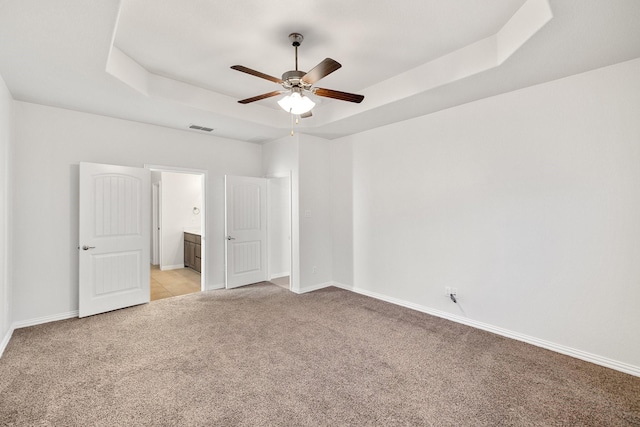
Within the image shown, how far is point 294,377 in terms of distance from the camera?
2412 millimetres

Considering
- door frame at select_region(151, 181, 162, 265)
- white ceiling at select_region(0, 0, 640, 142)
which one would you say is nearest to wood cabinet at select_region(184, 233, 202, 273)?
door frame at select_region(151, 181, 162, 265)

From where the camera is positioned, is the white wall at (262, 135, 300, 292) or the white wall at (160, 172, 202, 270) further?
the white wall at (160, 172, 202, 270)

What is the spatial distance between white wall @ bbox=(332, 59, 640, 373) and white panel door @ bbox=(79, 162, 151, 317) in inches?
135

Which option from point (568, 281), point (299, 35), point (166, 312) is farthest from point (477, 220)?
point (166, 312)

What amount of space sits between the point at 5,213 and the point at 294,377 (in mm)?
3221

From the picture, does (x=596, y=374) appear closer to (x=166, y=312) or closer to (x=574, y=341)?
(x=574, y=341)

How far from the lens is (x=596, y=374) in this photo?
246cm

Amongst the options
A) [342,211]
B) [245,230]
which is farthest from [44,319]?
[342,211]

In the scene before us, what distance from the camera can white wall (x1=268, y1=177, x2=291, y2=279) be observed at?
18.9ft

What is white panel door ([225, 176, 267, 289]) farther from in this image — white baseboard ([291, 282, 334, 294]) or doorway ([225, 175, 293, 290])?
white baseboard ([291, 282, 334, 294])

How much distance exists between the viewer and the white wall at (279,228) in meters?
5.77

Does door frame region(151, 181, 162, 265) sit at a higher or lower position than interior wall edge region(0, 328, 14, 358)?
higher

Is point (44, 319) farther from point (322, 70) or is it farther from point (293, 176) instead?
point (322, 70)

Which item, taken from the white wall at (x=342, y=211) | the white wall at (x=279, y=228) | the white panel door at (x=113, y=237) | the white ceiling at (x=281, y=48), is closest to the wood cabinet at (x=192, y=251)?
the white wall at (x=279, y=228)
